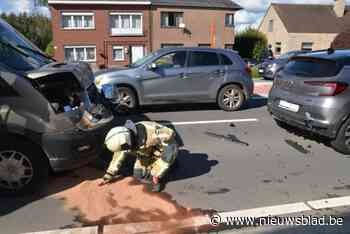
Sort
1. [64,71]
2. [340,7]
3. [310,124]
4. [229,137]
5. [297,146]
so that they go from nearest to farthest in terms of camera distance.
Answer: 1. [64,71]
2. [310,124]
3. [297,146]
4. [229,137]
5. [340,7]

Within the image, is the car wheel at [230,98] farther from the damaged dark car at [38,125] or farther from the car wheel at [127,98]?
the damaged dark car at [38,125]

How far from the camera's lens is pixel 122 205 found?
11.9 feet

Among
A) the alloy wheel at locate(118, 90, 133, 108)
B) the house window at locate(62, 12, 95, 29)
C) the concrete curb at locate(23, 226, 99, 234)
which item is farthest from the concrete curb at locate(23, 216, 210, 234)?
the house window at locate(62, 12, 95, 29)

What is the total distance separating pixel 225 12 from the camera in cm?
3189

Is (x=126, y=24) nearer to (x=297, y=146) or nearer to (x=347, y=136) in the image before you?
(x=297, y=146)

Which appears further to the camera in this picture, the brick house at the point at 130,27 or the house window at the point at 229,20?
the house window at the point at 229,20

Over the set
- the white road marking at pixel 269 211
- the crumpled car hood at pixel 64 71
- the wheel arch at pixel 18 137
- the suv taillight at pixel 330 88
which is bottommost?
the white road marking at pixel 269 211

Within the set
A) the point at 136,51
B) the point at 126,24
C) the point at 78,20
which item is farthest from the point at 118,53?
the point at 78,20

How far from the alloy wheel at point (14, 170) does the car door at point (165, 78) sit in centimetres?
460

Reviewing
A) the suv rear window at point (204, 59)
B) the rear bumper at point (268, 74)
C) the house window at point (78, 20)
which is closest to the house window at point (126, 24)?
the house window at point (78, 20)

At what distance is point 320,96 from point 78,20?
88.8 feet

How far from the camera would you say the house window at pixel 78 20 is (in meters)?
28.3

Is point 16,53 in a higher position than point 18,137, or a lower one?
higher

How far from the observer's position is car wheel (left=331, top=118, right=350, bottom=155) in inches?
204
